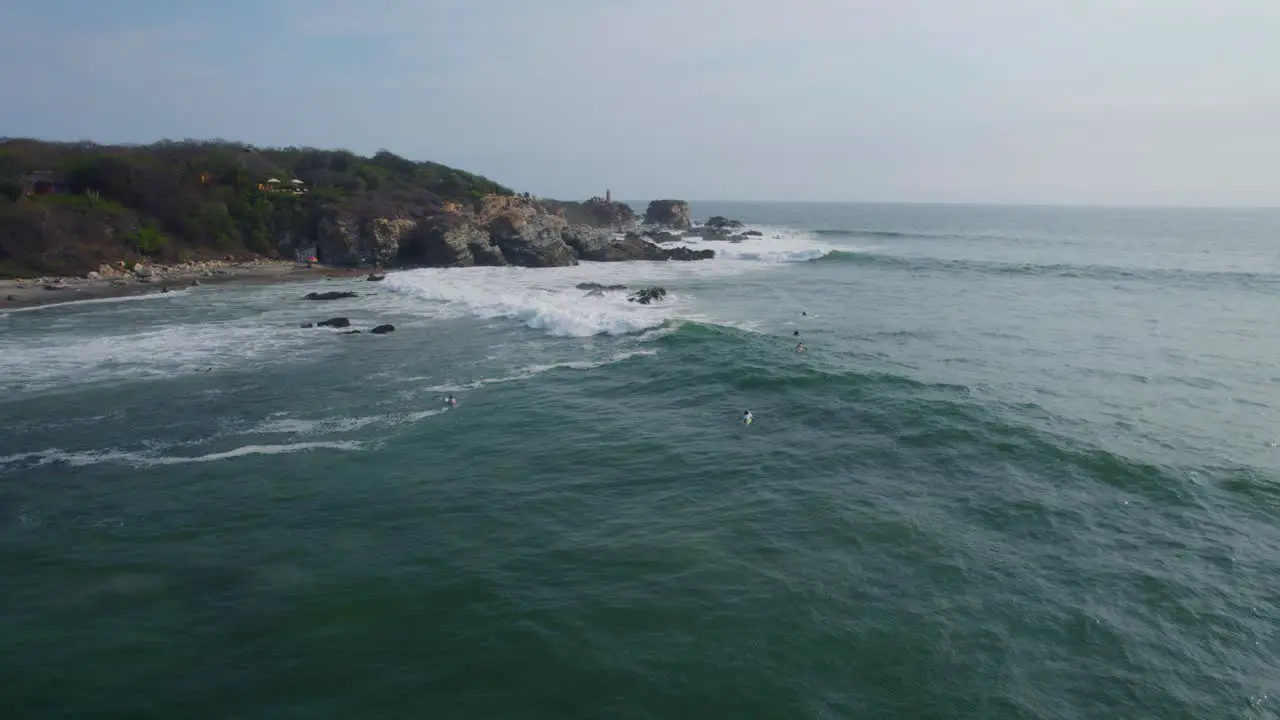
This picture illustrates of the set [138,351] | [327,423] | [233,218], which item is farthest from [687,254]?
[327,423]

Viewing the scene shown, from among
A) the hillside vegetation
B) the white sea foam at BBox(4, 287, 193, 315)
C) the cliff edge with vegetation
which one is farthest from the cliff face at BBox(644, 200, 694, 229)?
the white sea foam at BBox(4, 287, 193, 315)

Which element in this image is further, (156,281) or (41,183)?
(41,183)

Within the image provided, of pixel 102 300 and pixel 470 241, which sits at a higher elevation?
pixel 470 241

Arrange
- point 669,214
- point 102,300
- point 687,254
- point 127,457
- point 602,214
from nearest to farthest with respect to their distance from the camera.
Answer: point 127,457 < point 102,300 < point 687,254 < point 602,214 < point 669,214

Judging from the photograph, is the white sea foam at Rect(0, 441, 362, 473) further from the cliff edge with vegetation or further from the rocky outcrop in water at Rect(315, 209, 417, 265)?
the rocky outcrop in water at Rect(315, 209, 417, 265)

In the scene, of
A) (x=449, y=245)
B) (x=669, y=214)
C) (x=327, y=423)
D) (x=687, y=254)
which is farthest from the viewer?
(x=669, y=214)

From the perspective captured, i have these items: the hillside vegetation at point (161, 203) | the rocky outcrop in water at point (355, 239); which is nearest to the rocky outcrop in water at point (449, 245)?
the rocky outcrop in water at point (355, 239)

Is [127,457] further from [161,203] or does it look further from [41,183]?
[41,183]

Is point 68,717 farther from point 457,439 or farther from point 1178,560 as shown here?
point 1178,560

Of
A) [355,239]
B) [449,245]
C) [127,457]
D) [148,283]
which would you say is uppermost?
[355,239]
